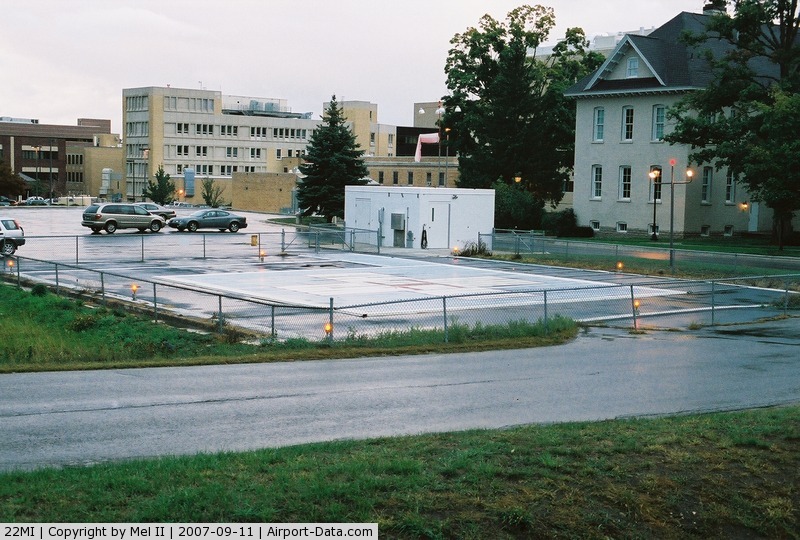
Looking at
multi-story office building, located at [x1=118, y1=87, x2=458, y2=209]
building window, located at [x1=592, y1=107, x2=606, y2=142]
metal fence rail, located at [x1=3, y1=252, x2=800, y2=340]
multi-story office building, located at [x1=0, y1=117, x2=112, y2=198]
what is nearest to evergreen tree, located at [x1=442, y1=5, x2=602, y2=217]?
building window, located at [x1=592, y1=107, x2=606, y2=142]

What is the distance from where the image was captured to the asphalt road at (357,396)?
12258 millimetres

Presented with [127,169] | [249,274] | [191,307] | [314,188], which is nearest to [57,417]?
[191,307]

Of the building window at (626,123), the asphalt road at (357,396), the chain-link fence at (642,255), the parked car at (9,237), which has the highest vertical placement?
the building window at (626,123)

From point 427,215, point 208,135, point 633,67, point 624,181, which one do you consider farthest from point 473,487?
point 208,135

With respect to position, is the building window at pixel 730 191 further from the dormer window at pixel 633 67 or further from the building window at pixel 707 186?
the dormer window at pixel 633 67

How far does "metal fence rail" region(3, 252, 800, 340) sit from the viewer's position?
24812 mm

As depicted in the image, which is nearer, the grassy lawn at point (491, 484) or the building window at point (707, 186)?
the grassy lawn at point (491, 484)

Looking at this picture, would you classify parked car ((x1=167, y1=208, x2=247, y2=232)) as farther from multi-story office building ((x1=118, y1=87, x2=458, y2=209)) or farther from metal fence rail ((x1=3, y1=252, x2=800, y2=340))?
multi-story office building ((x1=118, y1=87, x2=458, y2=209))

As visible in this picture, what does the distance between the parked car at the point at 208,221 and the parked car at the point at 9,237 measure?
65.1 feet

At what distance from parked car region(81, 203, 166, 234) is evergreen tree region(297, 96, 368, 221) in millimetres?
15459

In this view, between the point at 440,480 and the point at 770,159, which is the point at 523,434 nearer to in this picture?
the point at 440,480

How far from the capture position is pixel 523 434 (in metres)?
11.6

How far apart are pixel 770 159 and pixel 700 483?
138 feet

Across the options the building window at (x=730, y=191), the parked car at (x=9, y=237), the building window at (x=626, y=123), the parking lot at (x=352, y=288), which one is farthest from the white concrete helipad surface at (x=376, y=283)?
the building window at (x=730, y=191)
